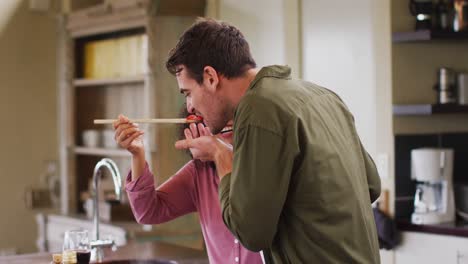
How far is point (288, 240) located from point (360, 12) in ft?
8.26

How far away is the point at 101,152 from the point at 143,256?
8.22 feet

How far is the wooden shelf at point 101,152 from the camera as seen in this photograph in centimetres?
539

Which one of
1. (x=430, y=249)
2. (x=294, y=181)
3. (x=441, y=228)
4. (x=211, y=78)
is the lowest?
(x=430, y=249)

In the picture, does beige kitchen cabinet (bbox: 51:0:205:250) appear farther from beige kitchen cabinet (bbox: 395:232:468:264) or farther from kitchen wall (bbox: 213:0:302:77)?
beige kitchen cabinet (bbox: 395:232:468:264)

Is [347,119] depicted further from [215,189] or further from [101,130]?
[101,130]

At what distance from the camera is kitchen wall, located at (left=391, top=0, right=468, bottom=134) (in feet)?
13.5

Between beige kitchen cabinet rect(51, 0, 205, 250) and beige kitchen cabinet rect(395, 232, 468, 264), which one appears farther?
beige kitchen cabinet rect(51, 0, 205, 250)

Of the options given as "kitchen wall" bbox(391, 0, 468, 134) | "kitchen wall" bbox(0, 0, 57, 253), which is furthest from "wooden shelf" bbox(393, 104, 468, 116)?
"kitchen wall" bbox(0, 0, 57, 253)

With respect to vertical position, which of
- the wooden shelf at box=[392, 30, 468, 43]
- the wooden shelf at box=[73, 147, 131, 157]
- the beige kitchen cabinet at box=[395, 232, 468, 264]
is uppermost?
the wooden shelf at box=[392, 30, 468, 43]

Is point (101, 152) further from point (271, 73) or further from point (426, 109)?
point (271, 73)

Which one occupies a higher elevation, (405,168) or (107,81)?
(107,81)

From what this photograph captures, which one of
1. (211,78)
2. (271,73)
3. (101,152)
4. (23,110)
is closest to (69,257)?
(211,78)

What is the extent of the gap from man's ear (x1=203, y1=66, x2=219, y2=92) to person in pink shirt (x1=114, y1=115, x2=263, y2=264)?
1.50 feet

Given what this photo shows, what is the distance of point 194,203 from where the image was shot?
2783 millimetres
